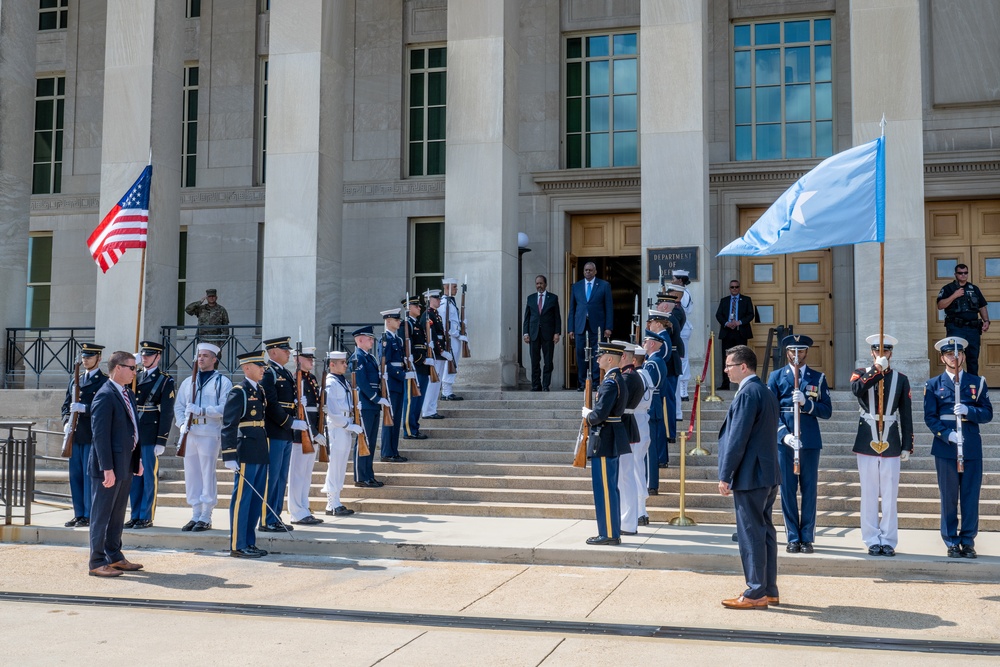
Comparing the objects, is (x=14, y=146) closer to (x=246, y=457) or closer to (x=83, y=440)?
(x=83, y=440)

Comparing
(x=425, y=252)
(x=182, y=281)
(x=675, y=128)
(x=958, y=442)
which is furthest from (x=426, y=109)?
(x=958, y=442)

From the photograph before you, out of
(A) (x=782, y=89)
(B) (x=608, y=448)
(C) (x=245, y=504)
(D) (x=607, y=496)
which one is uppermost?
(A) (x=782, y=89)

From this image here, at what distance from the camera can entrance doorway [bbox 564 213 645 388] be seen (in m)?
21.0

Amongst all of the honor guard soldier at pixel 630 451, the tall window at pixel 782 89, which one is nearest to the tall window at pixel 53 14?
the tall window at pixel 782 89

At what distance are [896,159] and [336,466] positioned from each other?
944 centimetres

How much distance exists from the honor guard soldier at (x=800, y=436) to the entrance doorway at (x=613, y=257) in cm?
1065

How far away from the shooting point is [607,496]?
33.3 feet

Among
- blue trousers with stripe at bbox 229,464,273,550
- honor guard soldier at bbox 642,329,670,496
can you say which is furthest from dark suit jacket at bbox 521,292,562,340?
blue trousers with stripe at bbox 229,464,273,550

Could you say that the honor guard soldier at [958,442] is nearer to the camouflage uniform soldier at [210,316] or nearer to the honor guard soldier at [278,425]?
the honor guard soldier at [278,425]

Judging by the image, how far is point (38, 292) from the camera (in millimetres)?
23672

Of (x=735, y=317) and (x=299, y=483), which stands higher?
(x=735, y=317)

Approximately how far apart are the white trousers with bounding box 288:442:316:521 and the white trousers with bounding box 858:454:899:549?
242 inches

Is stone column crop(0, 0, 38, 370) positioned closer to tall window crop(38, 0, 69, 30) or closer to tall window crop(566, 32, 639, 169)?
tall window crop(38, 0, 69, 30)

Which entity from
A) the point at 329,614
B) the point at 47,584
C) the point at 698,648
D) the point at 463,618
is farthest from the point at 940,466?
the point at 47,584
